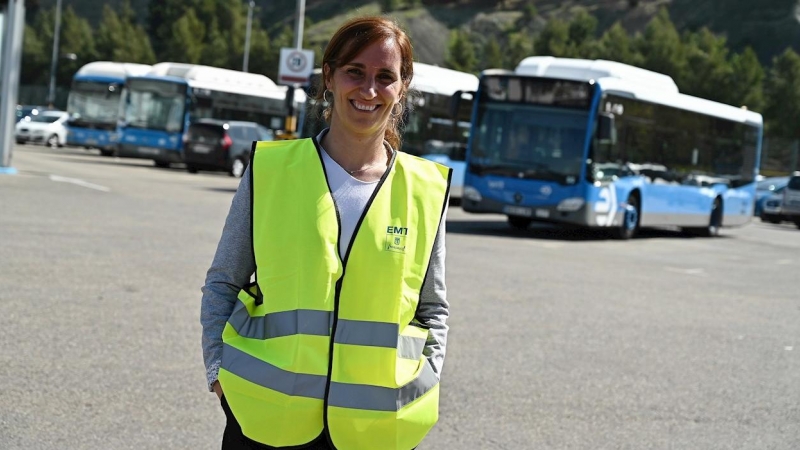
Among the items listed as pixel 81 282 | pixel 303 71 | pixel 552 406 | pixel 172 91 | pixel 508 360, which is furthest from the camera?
pixel 172 91

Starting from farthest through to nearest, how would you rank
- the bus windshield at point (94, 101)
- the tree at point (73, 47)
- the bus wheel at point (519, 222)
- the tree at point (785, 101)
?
1. the tree at point (73, 47)
2. the tree at point (785, 101)
3. the bus windshield at point (94, 101)
4. the bus wheel at point (519, 222)

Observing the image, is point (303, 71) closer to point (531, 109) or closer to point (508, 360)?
point (531, 109)

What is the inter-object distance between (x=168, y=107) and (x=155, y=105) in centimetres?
42

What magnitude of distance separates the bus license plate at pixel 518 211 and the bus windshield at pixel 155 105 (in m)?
20.2

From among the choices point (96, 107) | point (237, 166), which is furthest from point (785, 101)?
point (237, 166)

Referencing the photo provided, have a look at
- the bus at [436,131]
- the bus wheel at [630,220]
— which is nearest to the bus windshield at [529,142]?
the bus wheel at [630,220]

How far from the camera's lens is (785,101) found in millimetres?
63938

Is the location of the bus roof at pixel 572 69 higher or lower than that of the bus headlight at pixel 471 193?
higher

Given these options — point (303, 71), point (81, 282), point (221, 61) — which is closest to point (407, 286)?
point (81, 282)

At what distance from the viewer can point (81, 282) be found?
1116 centimetres

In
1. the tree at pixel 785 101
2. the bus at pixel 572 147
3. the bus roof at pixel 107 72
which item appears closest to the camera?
the bus at pixel 572 147

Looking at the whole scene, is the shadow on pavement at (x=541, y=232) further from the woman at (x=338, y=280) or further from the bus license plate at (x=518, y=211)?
the woman at (x=338, y=280)

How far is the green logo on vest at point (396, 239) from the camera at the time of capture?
10.1ft

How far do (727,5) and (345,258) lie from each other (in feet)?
365
